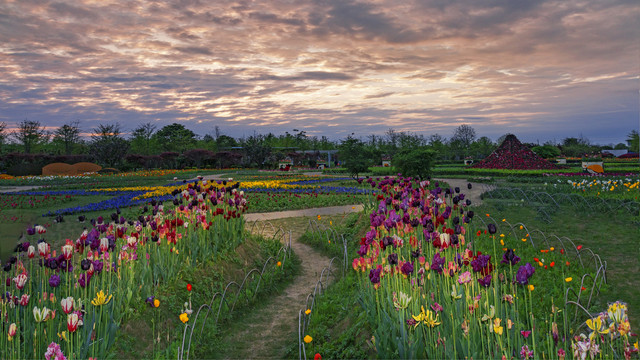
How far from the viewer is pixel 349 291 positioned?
625 cm

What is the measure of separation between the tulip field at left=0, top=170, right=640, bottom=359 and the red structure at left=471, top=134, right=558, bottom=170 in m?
22.2

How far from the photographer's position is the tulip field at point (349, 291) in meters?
3.45

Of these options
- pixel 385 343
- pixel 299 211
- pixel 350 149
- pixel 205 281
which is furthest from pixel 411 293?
pixel 350 149

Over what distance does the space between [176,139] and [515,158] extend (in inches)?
2051

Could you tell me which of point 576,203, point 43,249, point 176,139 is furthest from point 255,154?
point 43,249

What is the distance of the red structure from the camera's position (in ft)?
101

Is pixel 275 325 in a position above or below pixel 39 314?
below

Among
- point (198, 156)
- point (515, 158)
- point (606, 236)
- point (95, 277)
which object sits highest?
point (198, 156)

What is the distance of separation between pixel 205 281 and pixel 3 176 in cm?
4052

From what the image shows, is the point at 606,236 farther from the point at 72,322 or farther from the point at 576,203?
the point at 72,322

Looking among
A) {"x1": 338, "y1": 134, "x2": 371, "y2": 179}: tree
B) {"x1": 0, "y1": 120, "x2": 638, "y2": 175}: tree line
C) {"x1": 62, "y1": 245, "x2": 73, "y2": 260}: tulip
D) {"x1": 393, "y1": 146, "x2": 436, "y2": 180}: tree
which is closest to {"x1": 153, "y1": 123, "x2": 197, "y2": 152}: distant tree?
{"x1": 0, "y1": 120, "x2": 638, "y2": 175}: tree line

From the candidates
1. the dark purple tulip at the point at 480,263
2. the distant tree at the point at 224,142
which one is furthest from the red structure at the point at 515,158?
the distant tree at the point at 224,142

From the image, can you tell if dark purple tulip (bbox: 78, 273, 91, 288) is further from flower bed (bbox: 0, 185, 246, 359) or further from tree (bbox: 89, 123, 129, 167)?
tree (bbox: 89, 123, 129, 167)

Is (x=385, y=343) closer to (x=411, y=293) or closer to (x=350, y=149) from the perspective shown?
(x=411, y=293)
